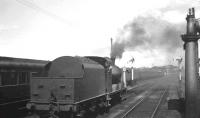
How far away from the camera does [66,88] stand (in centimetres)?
1076

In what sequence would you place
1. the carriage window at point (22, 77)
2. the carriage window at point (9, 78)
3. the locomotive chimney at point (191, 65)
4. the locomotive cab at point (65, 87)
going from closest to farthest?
the locomotive chimney at point (191, 65) → the locomotive cab at point (65, 87) → the carriage window at point (9, 78) → the carriage window at point (22, 77)

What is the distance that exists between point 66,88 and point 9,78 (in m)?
3.80

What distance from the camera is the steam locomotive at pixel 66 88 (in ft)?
35.2

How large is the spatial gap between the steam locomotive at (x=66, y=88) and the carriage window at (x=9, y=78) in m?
1.70

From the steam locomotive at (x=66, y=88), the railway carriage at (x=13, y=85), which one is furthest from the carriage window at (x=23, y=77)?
the steam locomotive at (x=66, y=88)

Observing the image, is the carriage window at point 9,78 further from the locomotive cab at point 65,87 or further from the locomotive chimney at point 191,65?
the locomotive chimney at point 191,65

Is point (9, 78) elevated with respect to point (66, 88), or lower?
elevated

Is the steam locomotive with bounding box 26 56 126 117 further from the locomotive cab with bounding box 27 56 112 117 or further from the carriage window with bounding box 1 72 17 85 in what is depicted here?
the carriage window with bounding box 1 72 17 85

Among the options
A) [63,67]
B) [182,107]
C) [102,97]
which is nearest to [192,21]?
[182,107]

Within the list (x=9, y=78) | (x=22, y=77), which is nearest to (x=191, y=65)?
(x=9, y=78)

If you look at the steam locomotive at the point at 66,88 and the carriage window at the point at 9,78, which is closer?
the steam locomotive at the point at 66,88

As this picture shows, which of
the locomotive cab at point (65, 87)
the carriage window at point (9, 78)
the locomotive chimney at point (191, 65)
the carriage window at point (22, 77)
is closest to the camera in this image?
the locomotive chimney at point (191, 65)

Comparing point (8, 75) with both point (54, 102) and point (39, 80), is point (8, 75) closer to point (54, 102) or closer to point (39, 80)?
point (39, 80)

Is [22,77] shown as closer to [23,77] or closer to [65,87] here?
[23,77]
